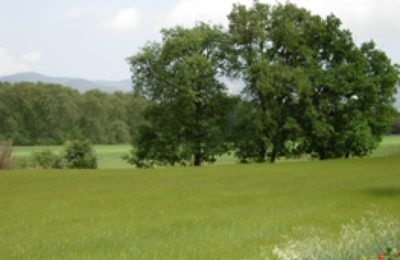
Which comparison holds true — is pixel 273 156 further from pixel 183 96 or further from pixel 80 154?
pixel 80 154

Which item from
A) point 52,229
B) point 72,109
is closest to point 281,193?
point 52,229

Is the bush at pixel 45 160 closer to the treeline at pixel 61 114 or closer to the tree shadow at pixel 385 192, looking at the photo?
the treeline at pixel 61 114

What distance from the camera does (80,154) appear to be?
55938mm

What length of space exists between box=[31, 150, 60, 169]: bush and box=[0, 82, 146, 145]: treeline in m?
17.2

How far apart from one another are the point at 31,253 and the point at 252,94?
3716 centimetres

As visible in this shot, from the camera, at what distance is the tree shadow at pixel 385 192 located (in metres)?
23.2

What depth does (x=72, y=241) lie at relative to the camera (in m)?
14.9

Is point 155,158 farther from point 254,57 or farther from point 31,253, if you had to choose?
point 31,253

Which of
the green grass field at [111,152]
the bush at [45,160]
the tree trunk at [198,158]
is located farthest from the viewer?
the green grass field at [111,152]

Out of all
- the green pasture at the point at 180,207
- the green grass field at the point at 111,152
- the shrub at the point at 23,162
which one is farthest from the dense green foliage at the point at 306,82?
the shrub at the point at 23,162

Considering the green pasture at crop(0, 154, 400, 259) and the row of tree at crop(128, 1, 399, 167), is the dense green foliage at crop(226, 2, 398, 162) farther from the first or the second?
the green pasture at crop(0, 154, 400, 259)

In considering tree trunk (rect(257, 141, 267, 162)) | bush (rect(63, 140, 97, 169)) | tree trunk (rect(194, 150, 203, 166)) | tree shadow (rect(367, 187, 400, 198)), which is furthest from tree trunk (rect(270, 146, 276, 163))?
tree shadow (rect(367, 187, 400, 198))

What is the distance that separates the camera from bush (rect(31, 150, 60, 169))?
5625 cm

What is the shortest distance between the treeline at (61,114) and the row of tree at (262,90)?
90.7 feet
